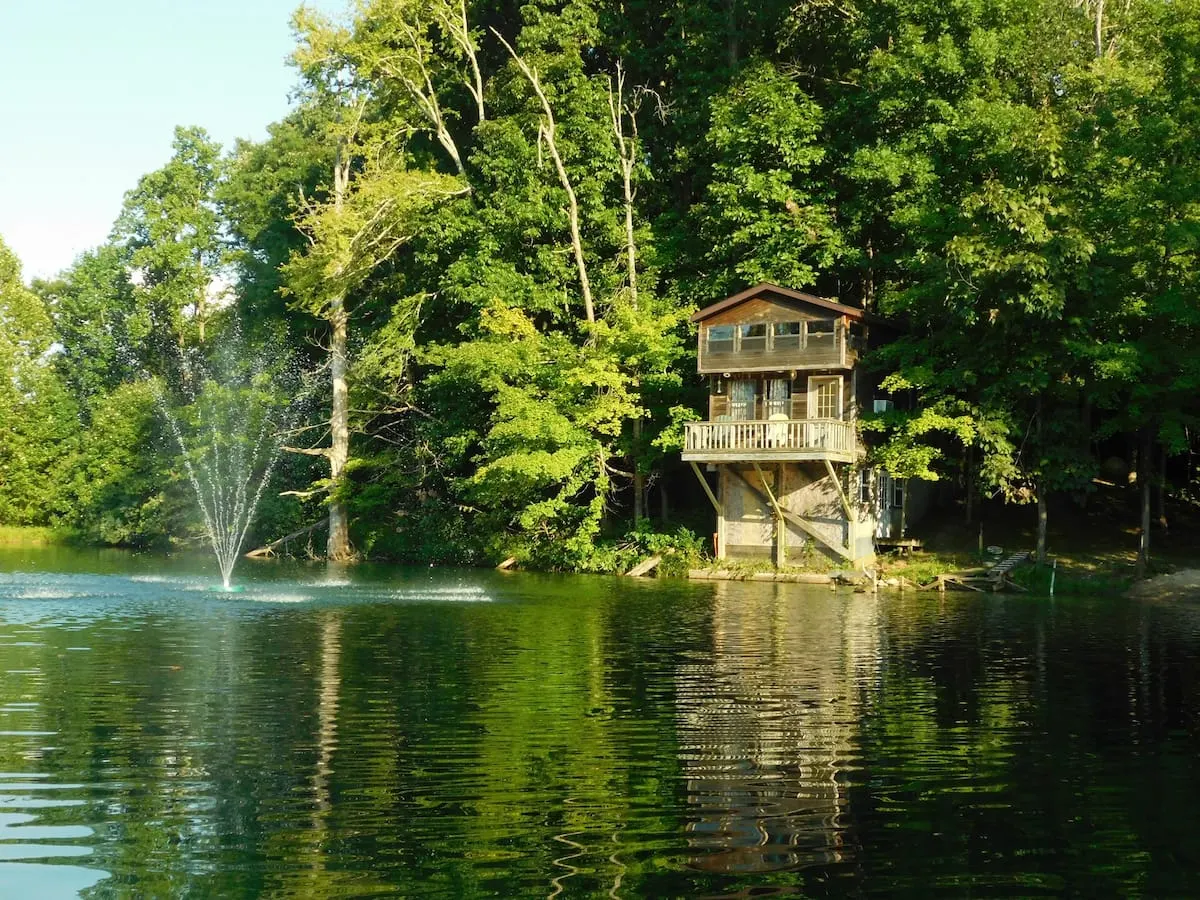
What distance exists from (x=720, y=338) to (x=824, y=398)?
4.28 metres

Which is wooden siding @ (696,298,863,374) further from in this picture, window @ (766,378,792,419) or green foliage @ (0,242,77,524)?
green foliage @ (0,242,77,524)

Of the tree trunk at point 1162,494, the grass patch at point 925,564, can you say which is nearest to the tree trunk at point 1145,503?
the tree trunk at point 1162,494

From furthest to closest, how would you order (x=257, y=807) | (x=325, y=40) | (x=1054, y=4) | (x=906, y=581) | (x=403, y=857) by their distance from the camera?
(x=325, y=40)
(x=1054, y=4)
(x=906, y=581)
(x=257, y=807)
(x=403, y=857)

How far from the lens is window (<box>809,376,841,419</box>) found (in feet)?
136

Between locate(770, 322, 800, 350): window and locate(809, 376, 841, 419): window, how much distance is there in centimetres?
162

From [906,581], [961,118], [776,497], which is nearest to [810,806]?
[906,581]

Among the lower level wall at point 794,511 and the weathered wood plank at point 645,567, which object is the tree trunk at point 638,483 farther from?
the lower level wall at point 794,511

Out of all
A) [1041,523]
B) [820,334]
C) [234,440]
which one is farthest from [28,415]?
[1041,523]

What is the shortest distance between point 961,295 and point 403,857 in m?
31.4

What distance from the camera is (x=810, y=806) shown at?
10.1 metres

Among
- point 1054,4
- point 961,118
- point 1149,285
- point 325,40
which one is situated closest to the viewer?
point 1149,285

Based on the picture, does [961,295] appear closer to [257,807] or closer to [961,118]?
[961,118]

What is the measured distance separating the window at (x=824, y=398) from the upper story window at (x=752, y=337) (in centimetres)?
226

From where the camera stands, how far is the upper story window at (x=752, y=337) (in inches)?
1634
